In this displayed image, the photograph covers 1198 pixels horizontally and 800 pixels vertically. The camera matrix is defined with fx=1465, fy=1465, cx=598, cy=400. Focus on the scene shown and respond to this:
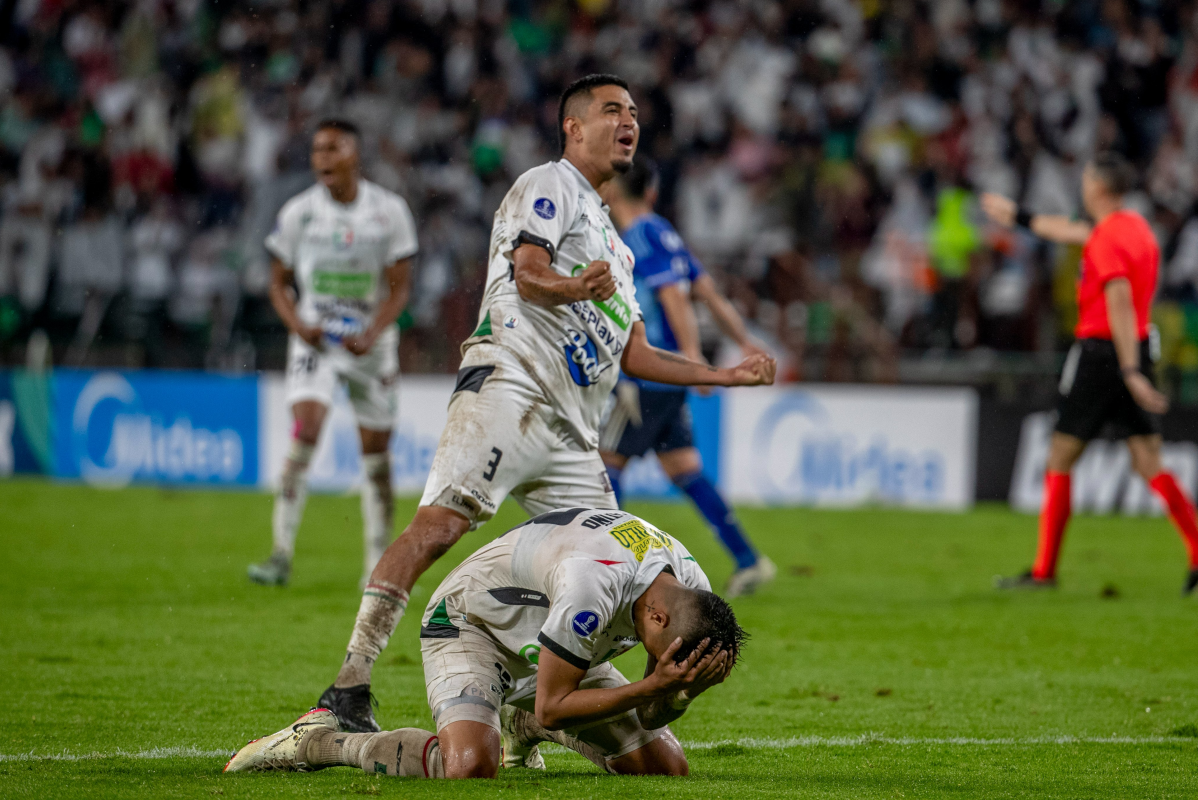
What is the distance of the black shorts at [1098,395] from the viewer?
8.91 meters

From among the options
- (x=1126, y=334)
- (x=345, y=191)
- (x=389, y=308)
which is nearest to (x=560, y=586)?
(x=389, y=308)

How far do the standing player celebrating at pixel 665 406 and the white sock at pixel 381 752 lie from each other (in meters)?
4.24

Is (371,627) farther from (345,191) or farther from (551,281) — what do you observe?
(345,191)

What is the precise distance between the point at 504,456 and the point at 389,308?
12.6 feet

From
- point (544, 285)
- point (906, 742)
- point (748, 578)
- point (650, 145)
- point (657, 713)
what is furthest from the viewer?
point (650, 145)

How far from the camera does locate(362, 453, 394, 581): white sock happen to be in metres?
8.79

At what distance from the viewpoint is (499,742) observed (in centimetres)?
443

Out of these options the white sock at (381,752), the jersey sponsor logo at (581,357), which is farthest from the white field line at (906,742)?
the jersey sponsor logo at (581,357)

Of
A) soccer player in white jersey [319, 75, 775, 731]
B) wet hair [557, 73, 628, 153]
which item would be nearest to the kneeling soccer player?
soccer player in white jersey [319, 75, 775, 731]

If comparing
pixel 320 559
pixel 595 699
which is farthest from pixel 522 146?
pixel 595 699

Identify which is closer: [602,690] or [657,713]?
[602,690]

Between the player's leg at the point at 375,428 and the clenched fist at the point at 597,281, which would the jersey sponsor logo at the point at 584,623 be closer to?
the clenched fist at the point at 597,281

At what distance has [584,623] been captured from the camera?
13.1 ft

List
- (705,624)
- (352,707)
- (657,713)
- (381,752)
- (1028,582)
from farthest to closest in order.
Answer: (1028,582)
(352,707)
(381,752)
(657,713)
(705,624)
